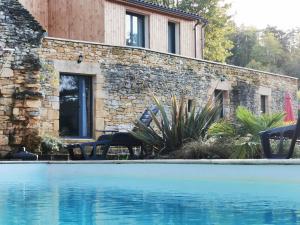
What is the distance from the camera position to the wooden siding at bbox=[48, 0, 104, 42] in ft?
63.3

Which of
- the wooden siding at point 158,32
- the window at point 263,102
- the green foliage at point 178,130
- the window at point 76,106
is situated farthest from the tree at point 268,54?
the green foliage at point 178,130

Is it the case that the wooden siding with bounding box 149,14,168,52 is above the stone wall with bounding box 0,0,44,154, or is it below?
above

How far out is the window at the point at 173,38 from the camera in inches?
866

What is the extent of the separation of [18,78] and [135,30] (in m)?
7.01

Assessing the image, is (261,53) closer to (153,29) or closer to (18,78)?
(153,29)

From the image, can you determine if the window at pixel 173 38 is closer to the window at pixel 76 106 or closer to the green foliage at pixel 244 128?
the window at pixel 76 106

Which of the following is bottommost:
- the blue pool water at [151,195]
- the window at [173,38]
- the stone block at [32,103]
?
the blue pool water at [151,195]

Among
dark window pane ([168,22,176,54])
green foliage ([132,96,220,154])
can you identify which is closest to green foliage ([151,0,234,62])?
dark window pane ([168,22,176,54])

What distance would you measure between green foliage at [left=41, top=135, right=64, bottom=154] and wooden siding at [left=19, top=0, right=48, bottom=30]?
6.30 m

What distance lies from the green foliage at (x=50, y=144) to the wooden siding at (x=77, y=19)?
5.47 meters

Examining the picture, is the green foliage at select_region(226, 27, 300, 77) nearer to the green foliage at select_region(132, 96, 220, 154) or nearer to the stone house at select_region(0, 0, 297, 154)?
the stone house at select_region(0, 0, 297, 154)

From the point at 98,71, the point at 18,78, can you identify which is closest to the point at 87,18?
the point at 98,71

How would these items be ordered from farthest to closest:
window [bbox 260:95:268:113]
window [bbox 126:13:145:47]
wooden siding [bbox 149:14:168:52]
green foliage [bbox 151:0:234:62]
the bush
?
green foliage [bbox 151:0:234:62]
window [bbox 260:95:268:113]
wooden siding [bbox 149:14:168:52]
window [bbox 126:13:145:47]
the bush

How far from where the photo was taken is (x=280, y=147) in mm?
8586
